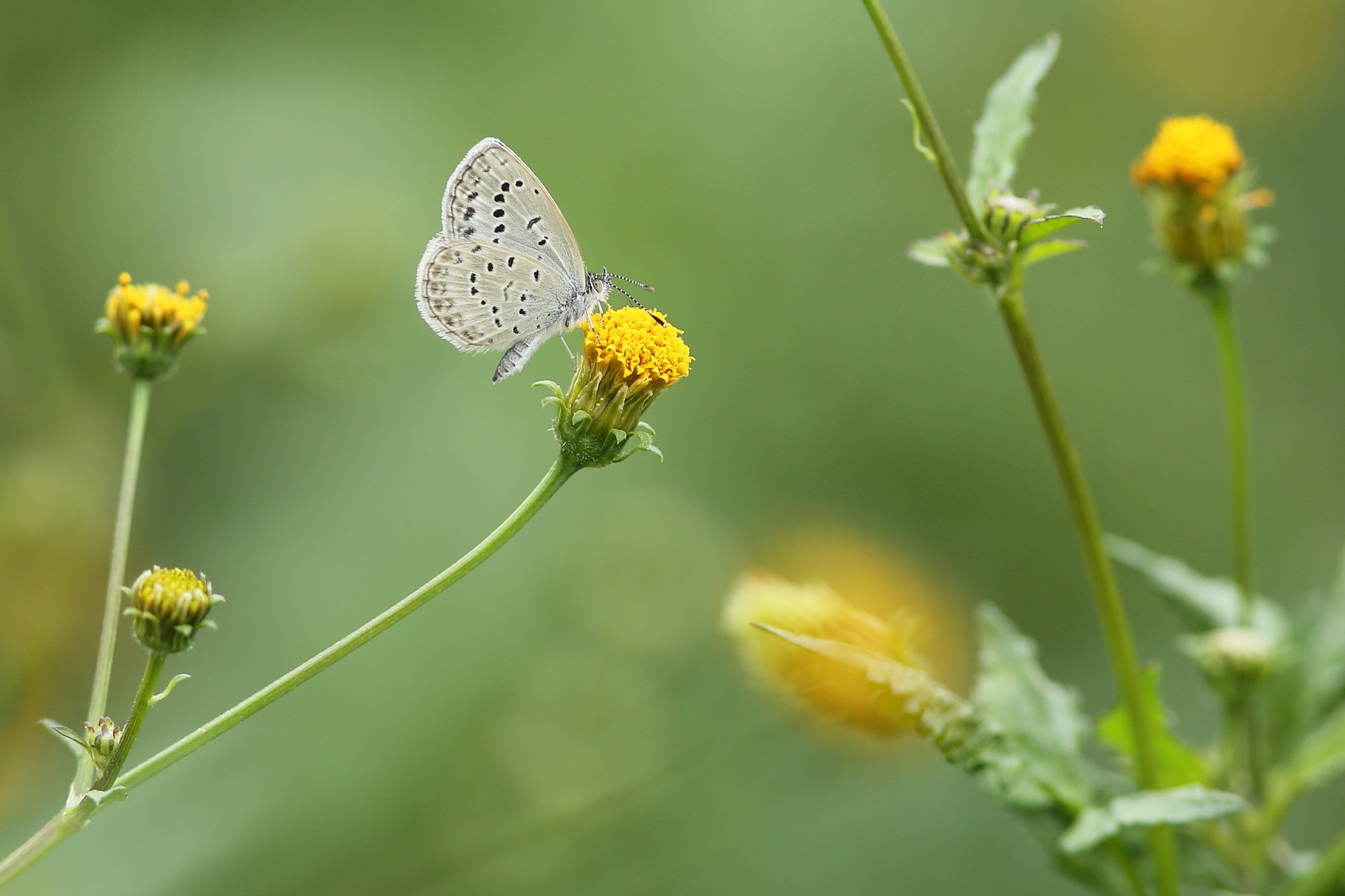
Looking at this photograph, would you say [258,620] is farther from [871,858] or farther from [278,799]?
[871,858]

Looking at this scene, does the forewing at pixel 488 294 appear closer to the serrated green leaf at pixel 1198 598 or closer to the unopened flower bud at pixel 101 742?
the unopened flower bud at pixel 101 742

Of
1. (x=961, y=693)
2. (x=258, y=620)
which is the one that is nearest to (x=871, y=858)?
(x=961, y=693)

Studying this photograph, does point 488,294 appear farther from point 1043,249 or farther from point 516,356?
point 1043,249

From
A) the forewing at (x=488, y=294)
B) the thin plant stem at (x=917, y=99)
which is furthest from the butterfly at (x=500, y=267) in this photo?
the thin plant stem at (x=917, y=99)

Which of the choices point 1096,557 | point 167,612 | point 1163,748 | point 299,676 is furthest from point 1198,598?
point 167,612

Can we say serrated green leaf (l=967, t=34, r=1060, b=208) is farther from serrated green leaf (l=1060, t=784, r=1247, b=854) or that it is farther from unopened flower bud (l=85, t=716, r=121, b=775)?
unopened flower bud (l=85, t=716, r=121, b=775)
